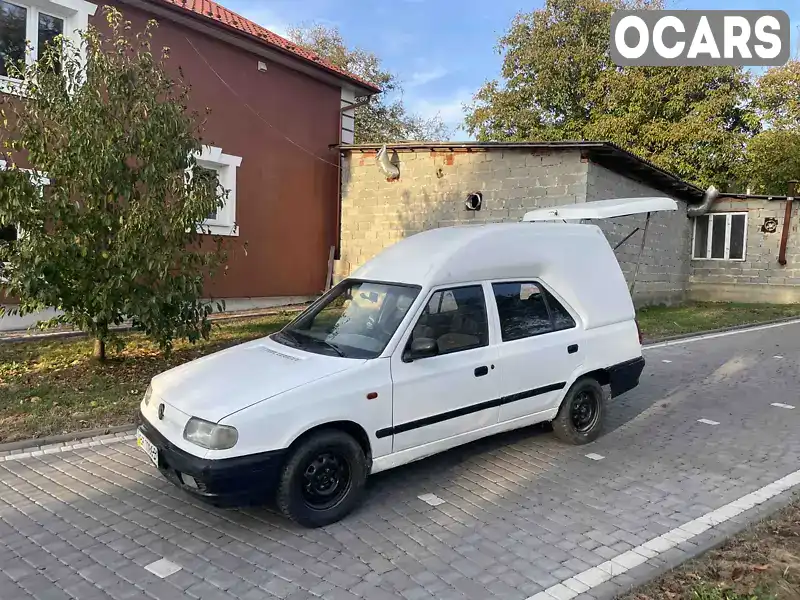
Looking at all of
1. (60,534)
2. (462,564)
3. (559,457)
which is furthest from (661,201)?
(60,534)

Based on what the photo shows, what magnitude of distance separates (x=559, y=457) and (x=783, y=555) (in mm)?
1950

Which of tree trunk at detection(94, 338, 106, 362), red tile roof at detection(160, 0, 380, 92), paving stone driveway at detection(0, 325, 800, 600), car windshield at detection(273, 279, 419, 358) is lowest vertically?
paving stone driveway at detection(0, 325, 800, 600)

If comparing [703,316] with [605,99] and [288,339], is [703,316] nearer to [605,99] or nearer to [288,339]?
[605,99]

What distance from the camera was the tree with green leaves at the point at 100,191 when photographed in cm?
636

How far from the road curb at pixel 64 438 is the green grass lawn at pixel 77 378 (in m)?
0.12

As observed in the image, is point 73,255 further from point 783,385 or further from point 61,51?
point 783,385

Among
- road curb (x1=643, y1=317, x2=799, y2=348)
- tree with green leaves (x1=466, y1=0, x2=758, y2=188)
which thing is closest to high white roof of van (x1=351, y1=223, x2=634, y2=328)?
road curb (x1=643, y1=317, x2=799, y2=348)

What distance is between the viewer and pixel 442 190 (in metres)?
14.0

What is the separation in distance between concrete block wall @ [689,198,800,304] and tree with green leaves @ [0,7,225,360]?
18051 mm

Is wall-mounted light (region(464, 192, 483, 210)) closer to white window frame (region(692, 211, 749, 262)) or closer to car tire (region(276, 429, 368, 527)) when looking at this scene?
white window frame (region(692, 211, 749, 262))

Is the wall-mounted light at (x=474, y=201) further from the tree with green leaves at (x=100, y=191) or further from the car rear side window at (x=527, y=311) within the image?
the car rear side window at (x=527, y=311)

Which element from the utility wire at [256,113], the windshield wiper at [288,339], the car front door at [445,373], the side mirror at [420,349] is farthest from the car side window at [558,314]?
the utility wire at [256,113]

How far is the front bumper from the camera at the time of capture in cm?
339

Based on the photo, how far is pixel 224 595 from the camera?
3035 millimetres
